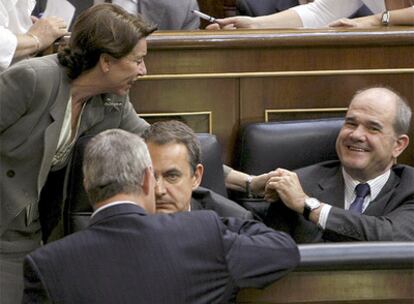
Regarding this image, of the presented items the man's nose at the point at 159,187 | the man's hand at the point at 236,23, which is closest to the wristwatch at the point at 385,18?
the man's hand at the point at 236,23

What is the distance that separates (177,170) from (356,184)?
24.2 inches

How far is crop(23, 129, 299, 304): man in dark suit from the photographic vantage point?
71.4 inches

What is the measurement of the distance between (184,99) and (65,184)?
0.58 metres

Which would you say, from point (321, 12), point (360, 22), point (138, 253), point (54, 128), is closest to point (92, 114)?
point (54, 128)

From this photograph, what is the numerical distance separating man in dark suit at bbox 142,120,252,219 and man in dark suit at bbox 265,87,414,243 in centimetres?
21

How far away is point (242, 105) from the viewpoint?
3.08m

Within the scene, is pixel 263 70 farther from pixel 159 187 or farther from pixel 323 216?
pixel 159 187

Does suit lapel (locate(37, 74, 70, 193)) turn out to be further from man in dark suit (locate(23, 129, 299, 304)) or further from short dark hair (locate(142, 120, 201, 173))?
man in dark suit (locate(23, 129, 299, 304))

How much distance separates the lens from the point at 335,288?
1896mm

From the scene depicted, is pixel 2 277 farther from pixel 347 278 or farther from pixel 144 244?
pixel 347 278

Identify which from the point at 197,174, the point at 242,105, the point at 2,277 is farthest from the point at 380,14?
the point at 2,277

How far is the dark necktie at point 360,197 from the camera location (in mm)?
2725

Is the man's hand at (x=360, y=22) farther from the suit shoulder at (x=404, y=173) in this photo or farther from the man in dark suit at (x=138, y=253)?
the man in dark suit at (x=138, y=253)

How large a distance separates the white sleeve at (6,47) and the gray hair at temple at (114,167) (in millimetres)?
934
